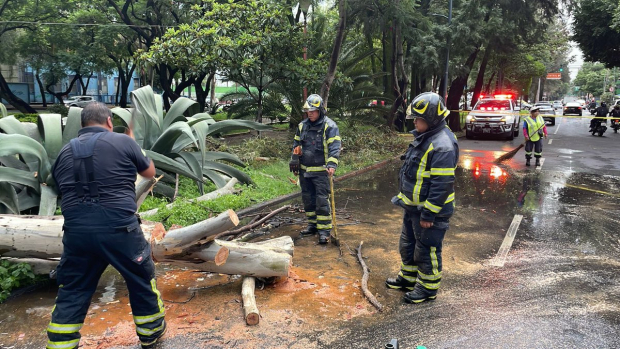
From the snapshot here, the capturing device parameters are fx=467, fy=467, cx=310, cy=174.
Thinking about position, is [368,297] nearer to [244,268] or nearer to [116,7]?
[244,268]

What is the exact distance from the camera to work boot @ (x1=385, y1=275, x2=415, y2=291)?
4.58m

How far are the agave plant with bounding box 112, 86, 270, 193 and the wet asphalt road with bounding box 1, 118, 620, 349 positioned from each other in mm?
2443

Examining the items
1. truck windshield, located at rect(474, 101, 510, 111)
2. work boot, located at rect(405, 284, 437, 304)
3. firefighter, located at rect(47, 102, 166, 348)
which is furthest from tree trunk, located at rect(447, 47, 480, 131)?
firefighter, located at rect(47, 102, 166, 348)

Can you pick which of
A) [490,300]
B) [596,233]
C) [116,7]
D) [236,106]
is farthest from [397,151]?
[116,7]

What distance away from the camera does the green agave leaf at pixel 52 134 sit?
612 centimetres

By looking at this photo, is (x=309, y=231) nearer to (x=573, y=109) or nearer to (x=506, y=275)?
(x=506, y=275)

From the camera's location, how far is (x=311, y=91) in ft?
44.6

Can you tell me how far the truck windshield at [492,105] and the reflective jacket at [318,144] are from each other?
1766cm

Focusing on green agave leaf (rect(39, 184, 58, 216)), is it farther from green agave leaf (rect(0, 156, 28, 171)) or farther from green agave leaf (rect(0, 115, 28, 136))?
green agave leaf (rect(0, 115, 28, 136))

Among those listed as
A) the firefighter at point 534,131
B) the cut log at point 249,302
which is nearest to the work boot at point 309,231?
the cut log at point 249,302

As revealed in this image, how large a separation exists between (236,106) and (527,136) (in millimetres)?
8514

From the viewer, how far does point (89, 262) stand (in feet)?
10.4

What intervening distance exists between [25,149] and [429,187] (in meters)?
Result: 4.57

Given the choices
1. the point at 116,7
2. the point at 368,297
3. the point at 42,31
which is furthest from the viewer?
the point at 42,31
